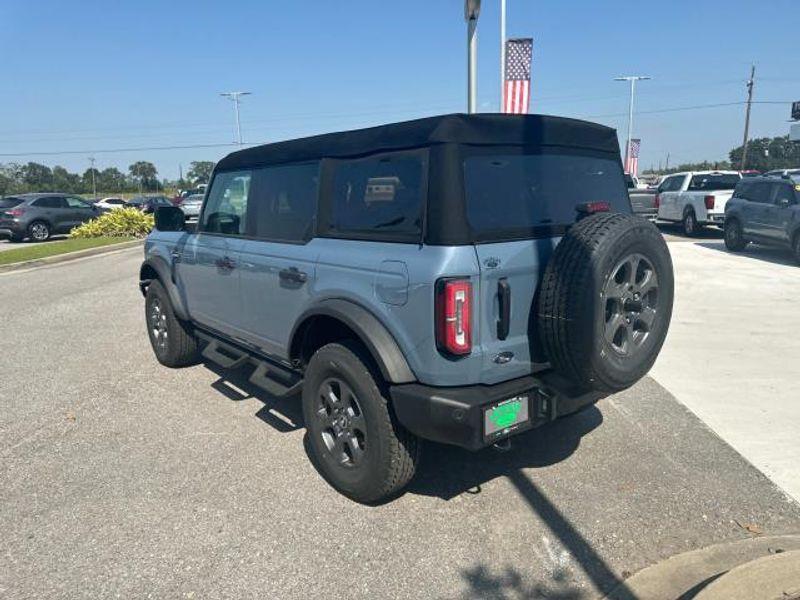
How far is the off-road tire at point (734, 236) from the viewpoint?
13.3m

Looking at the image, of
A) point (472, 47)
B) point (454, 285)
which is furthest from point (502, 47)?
point (454, 285)

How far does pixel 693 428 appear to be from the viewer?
4184mm

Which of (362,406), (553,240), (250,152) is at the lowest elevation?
(362,406)

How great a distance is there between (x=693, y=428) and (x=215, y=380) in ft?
13.0

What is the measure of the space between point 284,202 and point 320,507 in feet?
6.32

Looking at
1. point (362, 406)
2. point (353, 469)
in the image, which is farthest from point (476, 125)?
point (353, 469)

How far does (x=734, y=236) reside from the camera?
13.4 m

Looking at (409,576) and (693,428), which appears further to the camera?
(693,428)

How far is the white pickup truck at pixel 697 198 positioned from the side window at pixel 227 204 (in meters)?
14.9

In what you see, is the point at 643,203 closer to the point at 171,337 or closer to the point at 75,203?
the point at 171,337

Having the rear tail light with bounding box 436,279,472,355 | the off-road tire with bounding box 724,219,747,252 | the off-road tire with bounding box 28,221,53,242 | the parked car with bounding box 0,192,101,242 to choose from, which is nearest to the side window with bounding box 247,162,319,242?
the rear tail light with bounding box 436,279,472,355

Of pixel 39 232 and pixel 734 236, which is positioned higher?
pixel 734 236

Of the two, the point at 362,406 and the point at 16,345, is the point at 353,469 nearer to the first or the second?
the point at 362,406

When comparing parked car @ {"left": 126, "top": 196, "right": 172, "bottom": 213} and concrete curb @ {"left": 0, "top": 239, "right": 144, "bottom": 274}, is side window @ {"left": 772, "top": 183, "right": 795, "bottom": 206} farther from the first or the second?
parked car @ {"left": 126, "top": 196, "right": 172, "bottom": 213}
